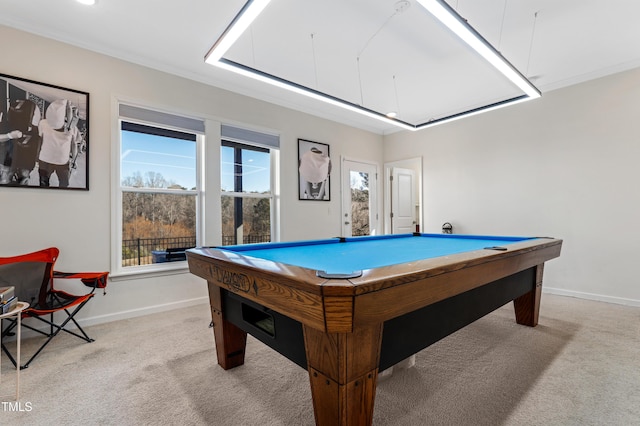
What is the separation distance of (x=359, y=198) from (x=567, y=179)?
296 centimetres

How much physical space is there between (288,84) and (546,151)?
11.6 ft

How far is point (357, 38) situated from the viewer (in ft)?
9.05

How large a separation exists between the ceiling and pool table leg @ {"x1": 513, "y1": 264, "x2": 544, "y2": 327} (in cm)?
213

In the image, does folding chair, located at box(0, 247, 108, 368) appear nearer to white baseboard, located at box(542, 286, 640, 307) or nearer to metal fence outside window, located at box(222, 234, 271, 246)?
metal fence outside window, located at box(222, 234, 271, 246)

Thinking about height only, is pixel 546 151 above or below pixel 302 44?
below

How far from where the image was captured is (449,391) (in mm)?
1666

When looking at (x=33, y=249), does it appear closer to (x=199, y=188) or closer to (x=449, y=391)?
(x=199, y=188)

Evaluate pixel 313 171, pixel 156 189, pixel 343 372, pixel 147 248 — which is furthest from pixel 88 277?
pixel 313 171

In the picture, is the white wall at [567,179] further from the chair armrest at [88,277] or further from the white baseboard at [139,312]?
the chair armrest at [88,277]

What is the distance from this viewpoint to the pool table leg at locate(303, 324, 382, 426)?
993 mm

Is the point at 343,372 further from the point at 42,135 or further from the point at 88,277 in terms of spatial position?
the point at 42,135

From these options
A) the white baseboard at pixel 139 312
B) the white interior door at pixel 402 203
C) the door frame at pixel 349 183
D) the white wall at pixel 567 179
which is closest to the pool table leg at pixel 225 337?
the white baseboard at pixel 139 312

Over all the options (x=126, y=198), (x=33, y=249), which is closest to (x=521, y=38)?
(x=126, y=198)

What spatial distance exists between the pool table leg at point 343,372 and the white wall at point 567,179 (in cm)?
388
